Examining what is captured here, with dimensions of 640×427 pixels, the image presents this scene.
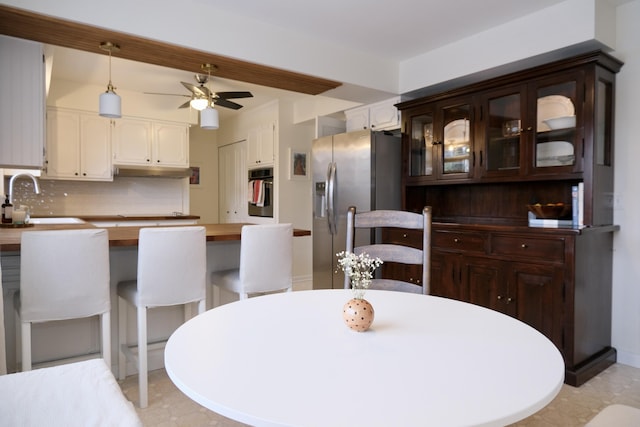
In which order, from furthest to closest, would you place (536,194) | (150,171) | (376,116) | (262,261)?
(150,171), (376,116), (536,194), (262,261)

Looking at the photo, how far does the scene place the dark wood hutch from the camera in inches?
98.5

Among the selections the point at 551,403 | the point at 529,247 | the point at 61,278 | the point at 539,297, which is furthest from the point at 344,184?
the point at 61,278

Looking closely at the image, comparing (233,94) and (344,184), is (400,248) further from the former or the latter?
(233,94)

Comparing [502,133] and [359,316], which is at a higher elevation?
[502,133]

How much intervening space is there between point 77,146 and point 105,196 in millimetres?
752

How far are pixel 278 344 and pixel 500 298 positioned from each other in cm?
227

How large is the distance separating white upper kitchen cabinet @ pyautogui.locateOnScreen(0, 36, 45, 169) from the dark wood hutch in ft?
9.65

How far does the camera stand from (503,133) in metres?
3.04

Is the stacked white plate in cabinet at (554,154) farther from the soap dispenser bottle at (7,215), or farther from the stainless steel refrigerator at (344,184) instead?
the soap dispenser bottle at (7,215)

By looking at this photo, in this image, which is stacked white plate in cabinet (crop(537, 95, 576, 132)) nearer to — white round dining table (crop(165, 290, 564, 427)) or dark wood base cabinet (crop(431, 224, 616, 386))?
dark wood base cabinet (crop(431, 224, 616, 386))

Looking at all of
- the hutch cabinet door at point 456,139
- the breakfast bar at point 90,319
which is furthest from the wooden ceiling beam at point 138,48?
the breakfast bar at point 90,319

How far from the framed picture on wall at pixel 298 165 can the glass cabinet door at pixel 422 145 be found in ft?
6.60

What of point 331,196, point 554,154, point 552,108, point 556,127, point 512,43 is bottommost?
point 331,196

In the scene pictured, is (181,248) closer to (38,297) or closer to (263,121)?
(38,297)
